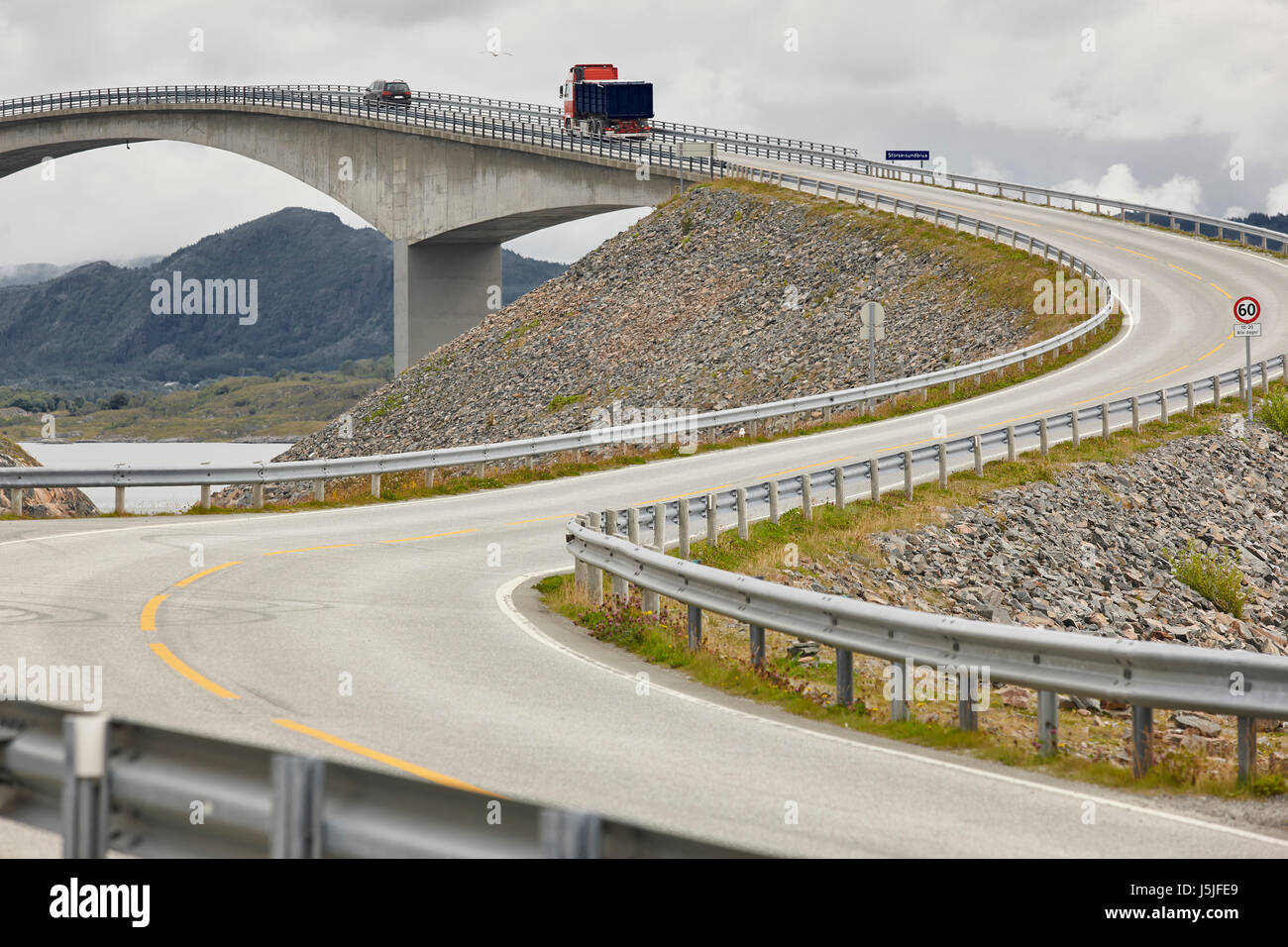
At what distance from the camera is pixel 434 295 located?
7125 cm

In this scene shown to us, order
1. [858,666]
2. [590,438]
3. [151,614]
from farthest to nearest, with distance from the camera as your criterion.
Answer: [590,438] < [858,666] < [151,614]

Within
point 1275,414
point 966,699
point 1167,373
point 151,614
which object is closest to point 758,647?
point 966,699

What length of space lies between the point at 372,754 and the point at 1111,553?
62.3 feet

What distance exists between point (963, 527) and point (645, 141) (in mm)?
48100

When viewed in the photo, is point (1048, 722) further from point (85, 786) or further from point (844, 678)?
point (85, 786)

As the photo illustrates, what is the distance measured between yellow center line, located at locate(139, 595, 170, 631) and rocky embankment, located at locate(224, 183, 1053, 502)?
3149 centimetres

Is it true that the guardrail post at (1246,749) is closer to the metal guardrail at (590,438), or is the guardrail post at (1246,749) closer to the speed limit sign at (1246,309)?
the metal guardrail at (590,438)

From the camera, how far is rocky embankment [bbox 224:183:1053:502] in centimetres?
4562

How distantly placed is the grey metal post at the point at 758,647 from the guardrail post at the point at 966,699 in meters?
2.48

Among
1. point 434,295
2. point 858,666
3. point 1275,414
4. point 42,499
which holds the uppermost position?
point 434,295

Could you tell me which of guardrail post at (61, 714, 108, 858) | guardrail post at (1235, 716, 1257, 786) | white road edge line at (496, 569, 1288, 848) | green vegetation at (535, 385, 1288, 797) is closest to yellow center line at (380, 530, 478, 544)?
green vegetation at (535, 385, 1288, 797)

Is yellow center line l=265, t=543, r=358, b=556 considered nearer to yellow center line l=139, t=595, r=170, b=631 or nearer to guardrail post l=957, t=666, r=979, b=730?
yellow center line l=139, t=595, r=170, b=631
